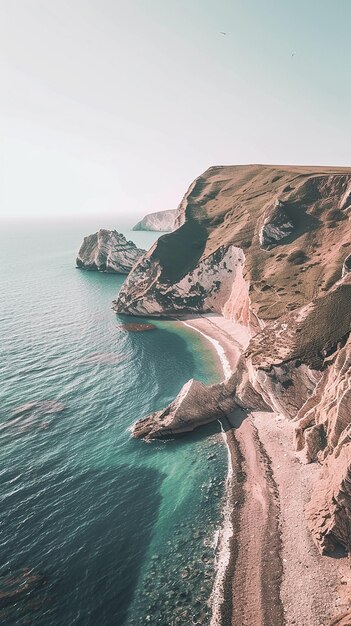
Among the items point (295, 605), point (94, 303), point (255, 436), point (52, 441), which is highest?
point (94, 303)

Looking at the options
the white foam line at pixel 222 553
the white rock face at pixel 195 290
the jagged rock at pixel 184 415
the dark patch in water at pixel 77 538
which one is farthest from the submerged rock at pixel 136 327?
the white foam line at pixel 222 553

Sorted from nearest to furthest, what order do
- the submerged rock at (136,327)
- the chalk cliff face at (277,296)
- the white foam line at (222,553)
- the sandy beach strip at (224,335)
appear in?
the white foam line at (222,553) < the chalk cliff face at (277,296) < the sandy beach strip at (224,335) < the submerged rock at (136,327)

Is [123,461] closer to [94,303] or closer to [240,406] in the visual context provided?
[240,406]

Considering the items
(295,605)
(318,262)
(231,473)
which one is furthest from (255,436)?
(318,262)

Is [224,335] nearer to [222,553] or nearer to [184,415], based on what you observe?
[184,415]

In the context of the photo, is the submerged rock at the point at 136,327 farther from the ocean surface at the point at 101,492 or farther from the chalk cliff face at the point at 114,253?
the chalk cliff face at the point at 114,253

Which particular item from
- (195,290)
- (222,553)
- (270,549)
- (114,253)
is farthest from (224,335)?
(114,253)

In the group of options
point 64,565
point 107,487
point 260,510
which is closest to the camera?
point 64,565
